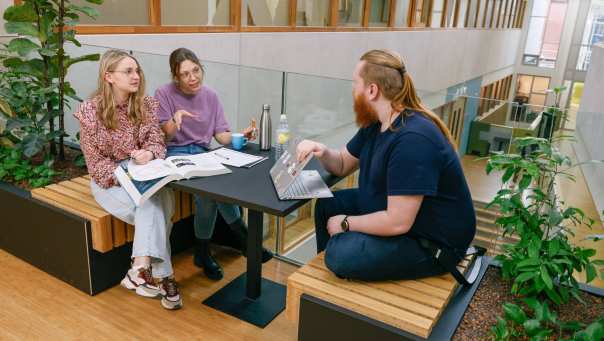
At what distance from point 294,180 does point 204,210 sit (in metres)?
0.87

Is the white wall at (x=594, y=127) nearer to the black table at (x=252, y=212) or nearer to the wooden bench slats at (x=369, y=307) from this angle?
the black table at (x=252, y=212)

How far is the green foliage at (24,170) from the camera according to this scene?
279cm

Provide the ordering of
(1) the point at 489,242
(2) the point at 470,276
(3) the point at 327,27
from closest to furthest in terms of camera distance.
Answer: (2) the point at 470,276 → (1) the point at 489,242 → (3) the point at 327,27

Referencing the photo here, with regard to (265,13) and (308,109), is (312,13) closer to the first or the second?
(265,13)

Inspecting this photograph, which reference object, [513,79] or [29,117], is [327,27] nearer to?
[29,117]

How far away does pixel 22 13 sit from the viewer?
9.30 ft

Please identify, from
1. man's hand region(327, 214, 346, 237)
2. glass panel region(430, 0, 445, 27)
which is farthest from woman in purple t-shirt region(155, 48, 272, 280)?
glass panel region(430, 0, 445, 27)

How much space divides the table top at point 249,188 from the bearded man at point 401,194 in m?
0.27

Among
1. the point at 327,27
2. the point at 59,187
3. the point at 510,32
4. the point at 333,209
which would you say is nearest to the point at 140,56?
the point at 59,187

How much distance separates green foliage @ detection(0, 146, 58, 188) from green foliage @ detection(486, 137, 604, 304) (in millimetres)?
2388

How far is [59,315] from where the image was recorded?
7.68ft

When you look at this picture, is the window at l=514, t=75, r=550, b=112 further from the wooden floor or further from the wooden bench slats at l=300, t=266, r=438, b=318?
the wooden bench slats at l=300, t=266, r=438, b=318

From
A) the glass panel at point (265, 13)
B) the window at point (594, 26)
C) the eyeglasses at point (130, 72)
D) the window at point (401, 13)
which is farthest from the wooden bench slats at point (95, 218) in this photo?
the window at point (594, 26)

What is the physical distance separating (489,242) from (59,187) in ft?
8.22
